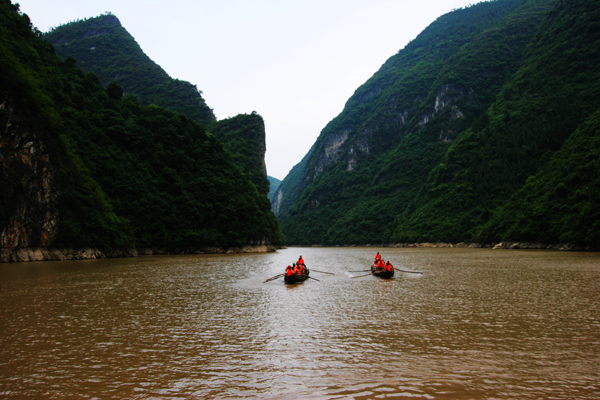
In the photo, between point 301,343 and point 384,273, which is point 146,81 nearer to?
point 384,273

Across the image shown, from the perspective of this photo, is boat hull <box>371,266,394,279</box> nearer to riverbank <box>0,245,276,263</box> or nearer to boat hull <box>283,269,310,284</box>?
boat hull <box>283,269,310,284</box>

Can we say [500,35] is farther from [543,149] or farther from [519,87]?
[543,149]

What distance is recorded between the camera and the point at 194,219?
74938 mm

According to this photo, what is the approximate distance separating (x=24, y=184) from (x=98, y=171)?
22.0 meters

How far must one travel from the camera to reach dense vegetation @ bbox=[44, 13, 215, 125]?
13675 cm

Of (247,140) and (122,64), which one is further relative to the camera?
(122,64)

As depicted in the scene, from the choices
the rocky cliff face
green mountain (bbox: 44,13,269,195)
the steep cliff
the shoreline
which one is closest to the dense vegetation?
green mountain (bbox: 44,13,269,195)

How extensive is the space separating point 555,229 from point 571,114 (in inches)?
2118

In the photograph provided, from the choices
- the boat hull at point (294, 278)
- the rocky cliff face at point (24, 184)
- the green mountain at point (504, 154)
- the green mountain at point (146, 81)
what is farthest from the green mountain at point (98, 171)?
the green mountain at point (504, 154)

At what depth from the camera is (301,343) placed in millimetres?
12703

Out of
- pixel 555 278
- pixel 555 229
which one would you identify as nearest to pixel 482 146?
pixel 555 229

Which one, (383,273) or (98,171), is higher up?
(98,171)

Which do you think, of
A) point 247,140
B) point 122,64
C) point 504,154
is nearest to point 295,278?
point 247,140

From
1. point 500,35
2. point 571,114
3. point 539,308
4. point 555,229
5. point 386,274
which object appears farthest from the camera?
point 500,35
